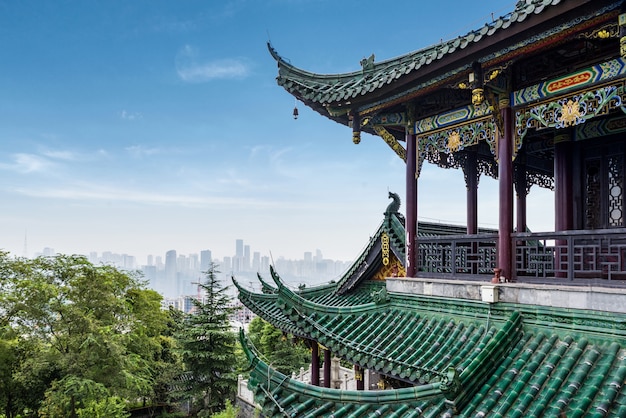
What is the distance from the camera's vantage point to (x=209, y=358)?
22000 millimetres

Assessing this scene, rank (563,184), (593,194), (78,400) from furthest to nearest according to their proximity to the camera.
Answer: (78,400) < (563,184) < (593,194)

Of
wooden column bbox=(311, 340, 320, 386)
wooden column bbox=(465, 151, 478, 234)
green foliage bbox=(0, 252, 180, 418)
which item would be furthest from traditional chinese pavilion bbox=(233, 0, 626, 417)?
green foliage bbox=(0, 252, 180, 418)

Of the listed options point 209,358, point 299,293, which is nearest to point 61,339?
point 209,358

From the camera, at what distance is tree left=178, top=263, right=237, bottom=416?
22.0 metres

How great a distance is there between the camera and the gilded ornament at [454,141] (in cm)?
691

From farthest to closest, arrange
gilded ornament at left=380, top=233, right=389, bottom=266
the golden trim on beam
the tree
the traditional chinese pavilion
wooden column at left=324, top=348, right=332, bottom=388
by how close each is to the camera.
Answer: the tree, wooden column at left=324, top=348, right=332, bottom=388, gilded ornament at left=380, top=233, right=389, bottom=266, the golden trim on beam, the traditional chinese pavilion

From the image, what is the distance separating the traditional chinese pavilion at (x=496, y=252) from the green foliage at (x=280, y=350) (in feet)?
58.4

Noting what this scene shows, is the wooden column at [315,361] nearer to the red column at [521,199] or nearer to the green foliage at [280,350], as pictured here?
the red column at [521,199]

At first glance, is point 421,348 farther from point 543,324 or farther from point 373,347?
point 543,324

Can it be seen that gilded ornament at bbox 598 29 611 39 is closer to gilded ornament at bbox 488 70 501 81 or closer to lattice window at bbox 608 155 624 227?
gilded ornament at bbox 488 70 501 81

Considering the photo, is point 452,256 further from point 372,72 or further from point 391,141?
point 372,72

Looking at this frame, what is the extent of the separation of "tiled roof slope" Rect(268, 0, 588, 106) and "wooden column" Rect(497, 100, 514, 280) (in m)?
1.15

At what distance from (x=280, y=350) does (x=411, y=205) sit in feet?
66.6

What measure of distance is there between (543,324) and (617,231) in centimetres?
138
